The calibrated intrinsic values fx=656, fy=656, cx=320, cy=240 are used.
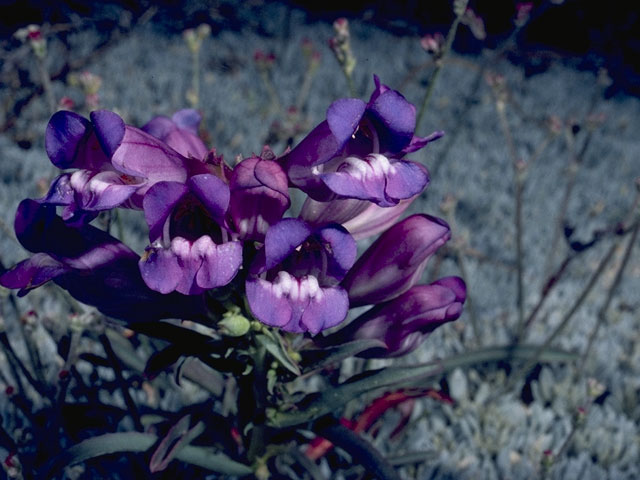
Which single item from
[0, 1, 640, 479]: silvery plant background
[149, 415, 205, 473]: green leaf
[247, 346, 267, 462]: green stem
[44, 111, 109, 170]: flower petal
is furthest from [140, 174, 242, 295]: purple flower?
[0, 1, 640, 479]: silvery plant background

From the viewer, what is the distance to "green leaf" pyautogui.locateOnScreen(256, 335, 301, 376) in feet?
3.07

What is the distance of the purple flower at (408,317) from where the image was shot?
992mm

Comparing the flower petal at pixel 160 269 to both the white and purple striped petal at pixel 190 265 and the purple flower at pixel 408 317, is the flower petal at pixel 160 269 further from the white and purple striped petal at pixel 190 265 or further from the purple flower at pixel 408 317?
the purple flower at pixel 408 317

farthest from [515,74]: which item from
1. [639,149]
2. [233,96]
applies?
[233,96]

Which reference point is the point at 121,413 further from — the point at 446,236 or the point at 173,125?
the point at 446,236

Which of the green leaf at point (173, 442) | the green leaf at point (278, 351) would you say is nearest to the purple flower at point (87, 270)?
the green leaf at point (278, 351)

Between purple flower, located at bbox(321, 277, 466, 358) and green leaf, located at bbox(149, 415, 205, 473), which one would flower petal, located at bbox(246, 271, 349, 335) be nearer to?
purple flower, located at bbox(321, 277, 466, 358)

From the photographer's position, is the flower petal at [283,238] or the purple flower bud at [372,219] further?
the purple flower bud at [372,219]

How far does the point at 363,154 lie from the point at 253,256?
8.1 inches

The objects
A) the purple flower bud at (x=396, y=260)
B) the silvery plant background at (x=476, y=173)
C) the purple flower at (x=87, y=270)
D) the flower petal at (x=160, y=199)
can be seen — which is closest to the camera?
the flower petal at (x=160, y=199)

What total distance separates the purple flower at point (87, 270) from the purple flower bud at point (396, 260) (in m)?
0.25

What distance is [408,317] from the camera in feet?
3.32

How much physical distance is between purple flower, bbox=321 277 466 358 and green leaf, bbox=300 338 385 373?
0.09 ft

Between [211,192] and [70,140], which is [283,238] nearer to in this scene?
[211,192]
